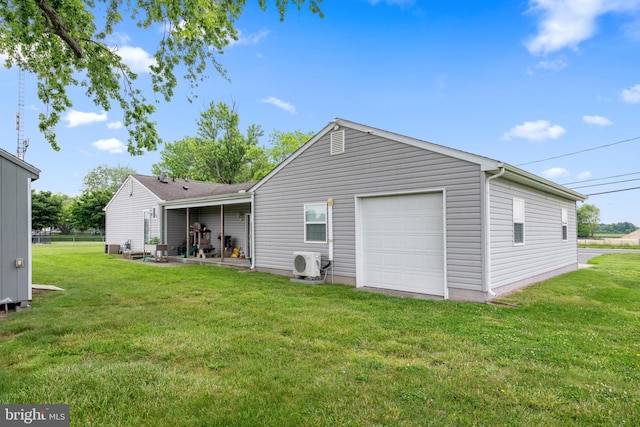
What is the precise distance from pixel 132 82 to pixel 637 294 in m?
12.6

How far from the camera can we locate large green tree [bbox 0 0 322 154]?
21.1 ft

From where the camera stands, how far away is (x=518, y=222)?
7.85 metres

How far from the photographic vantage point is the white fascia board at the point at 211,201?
1180 centimetres

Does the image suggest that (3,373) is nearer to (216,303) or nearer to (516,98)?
(216,303)

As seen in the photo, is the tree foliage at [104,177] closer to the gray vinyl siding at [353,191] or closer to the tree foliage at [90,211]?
the tree foliage at [90,211]

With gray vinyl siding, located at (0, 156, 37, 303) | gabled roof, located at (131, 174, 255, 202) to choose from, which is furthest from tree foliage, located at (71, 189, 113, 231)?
gray vinyl siding, located at (0, 156, 37, 303)

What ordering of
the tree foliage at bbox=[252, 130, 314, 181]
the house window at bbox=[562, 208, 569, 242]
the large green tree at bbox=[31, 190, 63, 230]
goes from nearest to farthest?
1. the house window at bbox=[562, 208, 569, 242]
2. the tree foliage at bbox=[252, 130, 314, 181]
3. the large green tree at bbox=[31, 190, 63, 230]

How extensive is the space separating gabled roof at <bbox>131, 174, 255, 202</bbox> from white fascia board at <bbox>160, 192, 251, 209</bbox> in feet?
3.06

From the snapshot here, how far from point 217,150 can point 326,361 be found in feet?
99.6

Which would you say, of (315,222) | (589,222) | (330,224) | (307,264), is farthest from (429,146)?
(589,222)

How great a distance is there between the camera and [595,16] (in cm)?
1503

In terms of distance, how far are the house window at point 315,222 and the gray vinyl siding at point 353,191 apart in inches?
6.5

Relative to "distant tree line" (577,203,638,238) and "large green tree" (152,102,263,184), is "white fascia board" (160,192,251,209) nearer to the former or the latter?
"large green tree" (152,102,263,184)

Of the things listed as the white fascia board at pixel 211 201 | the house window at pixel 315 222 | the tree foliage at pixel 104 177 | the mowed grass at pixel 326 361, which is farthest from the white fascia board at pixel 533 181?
the tree foliage at pixel 104 177
